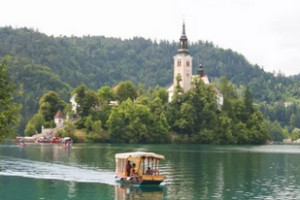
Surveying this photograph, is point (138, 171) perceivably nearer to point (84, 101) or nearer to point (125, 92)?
→ point (84, 101)

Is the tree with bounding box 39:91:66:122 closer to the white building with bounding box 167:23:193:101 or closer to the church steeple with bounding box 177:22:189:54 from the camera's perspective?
the white building with bounding box 167:23:193:101

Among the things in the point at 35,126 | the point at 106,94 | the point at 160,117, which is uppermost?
the point at 106,94

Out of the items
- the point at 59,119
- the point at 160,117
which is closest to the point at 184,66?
the point at 160,117

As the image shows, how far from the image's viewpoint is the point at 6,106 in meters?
29.2

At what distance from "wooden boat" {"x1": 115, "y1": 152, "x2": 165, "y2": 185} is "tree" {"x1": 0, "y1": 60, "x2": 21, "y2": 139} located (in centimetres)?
2475

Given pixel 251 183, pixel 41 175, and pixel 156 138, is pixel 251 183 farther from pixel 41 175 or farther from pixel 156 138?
pixel 156 138

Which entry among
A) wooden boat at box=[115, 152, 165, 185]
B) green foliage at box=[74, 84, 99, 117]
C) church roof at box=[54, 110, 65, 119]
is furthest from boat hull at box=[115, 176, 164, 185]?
church roof at box=[54, 110, 65, 119]

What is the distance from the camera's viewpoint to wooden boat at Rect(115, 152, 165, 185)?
5238 centimetres

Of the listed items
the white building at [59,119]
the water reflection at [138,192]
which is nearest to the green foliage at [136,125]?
the white building at [59,119]

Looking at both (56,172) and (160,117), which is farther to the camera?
(160,117)

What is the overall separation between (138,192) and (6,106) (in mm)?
22757

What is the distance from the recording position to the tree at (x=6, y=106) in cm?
2841

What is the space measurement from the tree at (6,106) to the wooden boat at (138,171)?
81.2 feet

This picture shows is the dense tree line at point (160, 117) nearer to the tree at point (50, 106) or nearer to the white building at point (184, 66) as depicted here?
the tree at point (50, 106)
